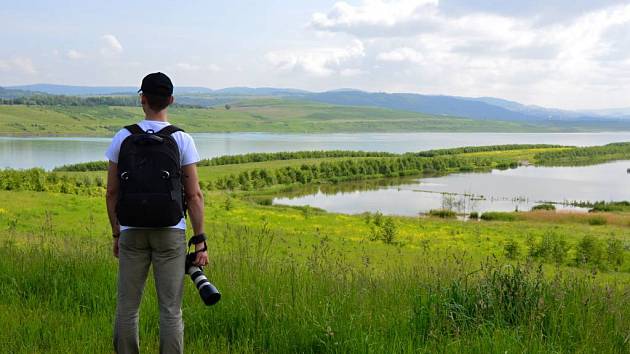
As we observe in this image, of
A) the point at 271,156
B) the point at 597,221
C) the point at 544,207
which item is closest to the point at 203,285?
the point at 597,221

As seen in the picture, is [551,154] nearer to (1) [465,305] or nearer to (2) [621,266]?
(2) [621,266]

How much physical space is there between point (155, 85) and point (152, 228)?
1021 millimetres

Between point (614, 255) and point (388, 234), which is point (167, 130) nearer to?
point (388, 234)

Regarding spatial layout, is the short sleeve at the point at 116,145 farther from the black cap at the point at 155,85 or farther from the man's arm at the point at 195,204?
the man's arm at the point at 195,204

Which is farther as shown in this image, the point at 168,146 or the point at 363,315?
the point at 363,315

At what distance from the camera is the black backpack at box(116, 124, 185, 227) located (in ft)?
11.7

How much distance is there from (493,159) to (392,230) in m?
99.8

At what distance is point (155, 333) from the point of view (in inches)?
180

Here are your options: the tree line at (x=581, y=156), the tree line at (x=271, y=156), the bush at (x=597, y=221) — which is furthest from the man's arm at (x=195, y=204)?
the tree line at (x=581, y=156)

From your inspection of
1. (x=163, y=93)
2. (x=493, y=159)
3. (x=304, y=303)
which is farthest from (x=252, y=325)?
(x=493, y=159)

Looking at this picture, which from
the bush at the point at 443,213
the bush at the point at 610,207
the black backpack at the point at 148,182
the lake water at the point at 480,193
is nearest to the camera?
the black backpack at the point at 148,182

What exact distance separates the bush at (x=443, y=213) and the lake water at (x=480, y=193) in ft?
6.97

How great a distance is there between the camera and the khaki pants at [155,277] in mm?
3721

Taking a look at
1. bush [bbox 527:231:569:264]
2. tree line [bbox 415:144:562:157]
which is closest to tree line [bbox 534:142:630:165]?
tree line [bbox 415:144:562:157]
